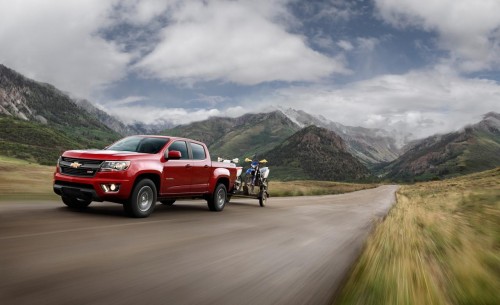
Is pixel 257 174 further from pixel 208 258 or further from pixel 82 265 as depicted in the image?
pixel 82 265

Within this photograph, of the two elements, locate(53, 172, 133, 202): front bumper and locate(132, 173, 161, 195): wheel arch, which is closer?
locate(53, 172, 133, 202): front bumper

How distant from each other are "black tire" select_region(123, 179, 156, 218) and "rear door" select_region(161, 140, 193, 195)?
460 millimetres

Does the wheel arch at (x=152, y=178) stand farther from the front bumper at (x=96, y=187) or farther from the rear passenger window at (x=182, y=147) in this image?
the rear passenger window at (x=182, y=147)

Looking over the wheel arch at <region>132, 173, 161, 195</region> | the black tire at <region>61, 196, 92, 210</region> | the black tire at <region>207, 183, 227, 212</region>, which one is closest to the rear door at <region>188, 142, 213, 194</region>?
the black tire at <region>207, 183, 227, 212</region>

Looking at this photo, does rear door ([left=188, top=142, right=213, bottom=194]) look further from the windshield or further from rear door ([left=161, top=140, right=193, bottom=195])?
the windshield

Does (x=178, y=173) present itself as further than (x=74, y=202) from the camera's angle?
Yes

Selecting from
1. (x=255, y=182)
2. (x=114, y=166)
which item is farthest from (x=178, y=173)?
(x=255, y=182)

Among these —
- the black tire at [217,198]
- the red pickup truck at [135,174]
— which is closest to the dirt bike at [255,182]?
the black tire at [217,198]

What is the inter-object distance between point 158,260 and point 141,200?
4.15 m

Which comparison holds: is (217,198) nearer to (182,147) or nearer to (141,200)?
(182,147)

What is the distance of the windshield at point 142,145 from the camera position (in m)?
10.2

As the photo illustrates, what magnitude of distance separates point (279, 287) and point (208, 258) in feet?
4.85

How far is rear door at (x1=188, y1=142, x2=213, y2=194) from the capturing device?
11.4 meters

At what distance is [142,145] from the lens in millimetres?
10375
